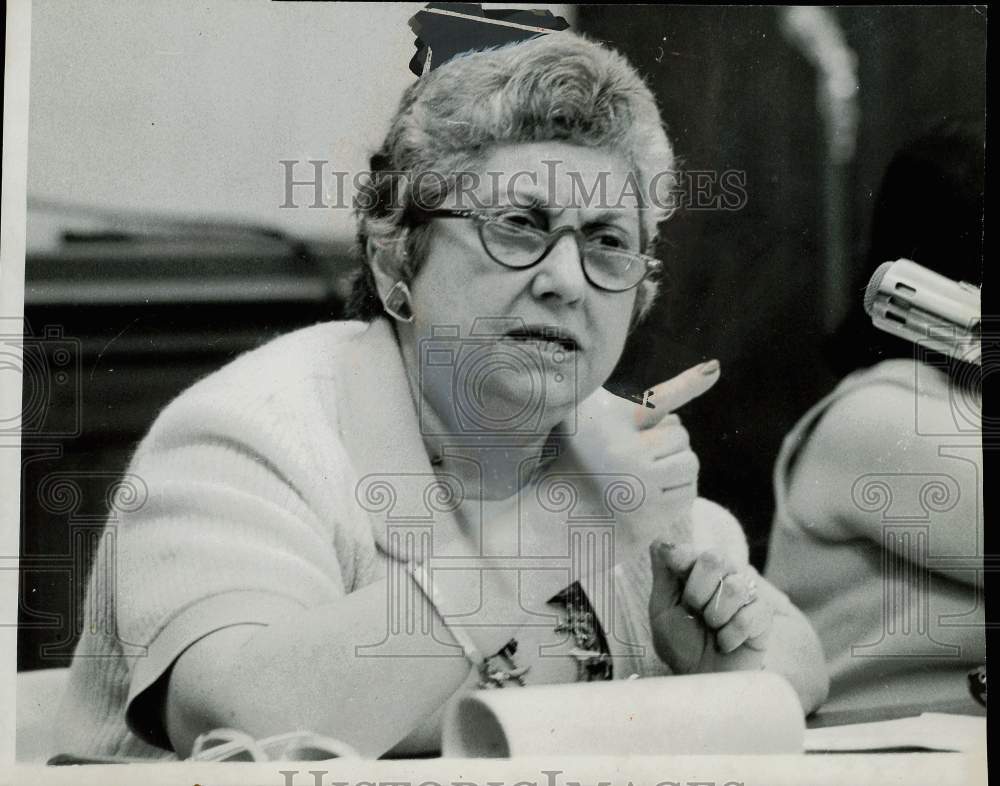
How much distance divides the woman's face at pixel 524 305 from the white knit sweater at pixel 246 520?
7 centimetres

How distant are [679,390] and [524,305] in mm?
256

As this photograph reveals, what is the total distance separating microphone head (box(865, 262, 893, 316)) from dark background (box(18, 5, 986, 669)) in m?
0.01

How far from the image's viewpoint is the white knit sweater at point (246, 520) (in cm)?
156

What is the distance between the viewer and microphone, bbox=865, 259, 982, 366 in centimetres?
168

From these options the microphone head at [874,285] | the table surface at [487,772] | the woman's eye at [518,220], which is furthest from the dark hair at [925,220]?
the table surface at [487,772]

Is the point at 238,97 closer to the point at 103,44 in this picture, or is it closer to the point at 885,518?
the point at 103,44

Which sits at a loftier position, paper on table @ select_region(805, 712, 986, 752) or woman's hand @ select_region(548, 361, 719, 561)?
woman's hand @ select_region(548, 361, 719, 561)

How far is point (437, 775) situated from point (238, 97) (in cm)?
97

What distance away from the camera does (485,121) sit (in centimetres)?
161

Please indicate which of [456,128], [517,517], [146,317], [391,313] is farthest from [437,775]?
[456,128]

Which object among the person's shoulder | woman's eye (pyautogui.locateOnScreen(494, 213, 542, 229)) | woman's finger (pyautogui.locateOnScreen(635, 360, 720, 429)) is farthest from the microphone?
the person's shoulder

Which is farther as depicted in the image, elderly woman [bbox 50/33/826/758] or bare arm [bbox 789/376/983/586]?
bare arm [bbox 789/376/983/586]

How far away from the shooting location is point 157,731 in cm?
158

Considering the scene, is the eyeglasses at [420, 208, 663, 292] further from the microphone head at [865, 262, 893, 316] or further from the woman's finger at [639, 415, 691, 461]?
the microphone head at [865, 262, 893, 316]
